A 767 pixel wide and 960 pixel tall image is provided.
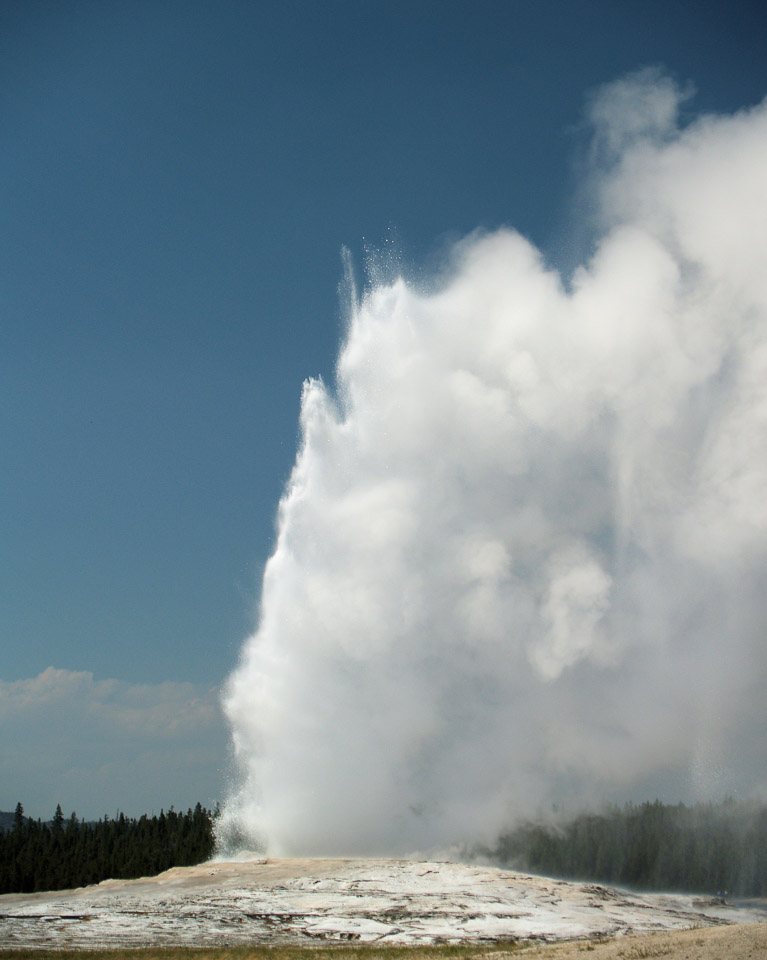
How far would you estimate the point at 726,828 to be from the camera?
127188mm

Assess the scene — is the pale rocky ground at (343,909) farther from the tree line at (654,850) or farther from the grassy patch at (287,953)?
the tree line at (654,850)

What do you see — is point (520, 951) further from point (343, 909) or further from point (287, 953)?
point (343, 909)

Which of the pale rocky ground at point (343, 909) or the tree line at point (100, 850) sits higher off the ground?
the pale rocky ground at point (343, 909)

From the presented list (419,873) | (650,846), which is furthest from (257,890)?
(650,846)

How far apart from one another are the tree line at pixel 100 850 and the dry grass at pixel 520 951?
9098cm

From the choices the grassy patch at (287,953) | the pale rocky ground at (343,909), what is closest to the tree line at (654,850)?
the pale rocky ground at (343,909)

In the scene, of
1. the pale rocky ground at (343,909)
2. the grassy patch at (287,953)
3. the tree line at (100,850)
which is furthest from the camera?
the tree line at (100,850)

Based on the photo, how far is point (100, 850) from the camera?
144m

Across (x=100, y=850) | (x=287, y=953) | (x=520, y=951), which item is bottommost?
(x=100, y=850)

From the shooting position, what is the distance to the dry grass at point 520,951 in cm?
3212

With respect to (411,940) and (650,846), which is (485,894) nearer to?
(411,940)

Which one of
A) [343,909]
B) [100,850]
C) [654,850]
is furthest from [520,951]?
[100,850]

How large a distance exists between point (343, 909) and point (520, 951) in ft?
58.0

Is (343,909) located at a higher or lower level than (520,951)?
lower
